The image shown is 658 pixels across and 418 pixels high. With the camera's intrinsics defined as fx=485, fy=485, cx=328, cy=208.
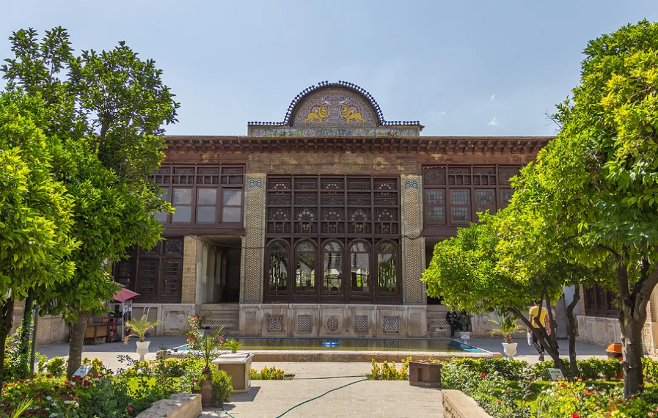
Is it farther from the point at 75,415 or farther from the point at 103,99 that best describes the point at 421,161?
the point at 75,415

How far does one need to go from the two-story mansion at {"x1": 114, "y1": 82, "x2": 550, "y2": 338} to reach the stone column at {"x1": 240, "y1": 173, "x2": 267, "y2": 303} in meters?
0.05

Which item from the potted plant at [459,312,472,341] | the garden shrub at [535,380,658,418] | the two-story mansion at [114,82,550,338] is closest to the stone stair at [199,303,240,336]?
the two-story mansion at [114,82,550,338]

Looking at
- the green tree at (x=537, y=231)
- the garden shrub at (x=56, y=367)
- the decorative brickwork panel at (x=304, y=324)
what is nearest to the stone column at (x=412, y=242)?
the decorative brickwork panel at (x=304, y=324)

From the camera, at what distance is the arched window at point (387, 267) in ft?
76.6

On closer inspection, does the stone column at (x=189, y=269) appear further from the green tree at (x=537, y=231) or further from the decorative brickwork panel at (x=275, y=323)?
the green tree at (x=537, y=231)

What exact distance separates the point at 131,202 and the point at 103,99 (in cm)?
286

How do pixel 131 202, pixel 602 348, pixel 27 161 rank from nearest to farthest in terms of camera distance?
pixel 27 161, pixel 131 202, pixel 602 348

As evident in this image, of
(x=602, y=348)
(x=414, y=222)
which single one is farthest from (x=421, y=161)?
(x=602, y=348)

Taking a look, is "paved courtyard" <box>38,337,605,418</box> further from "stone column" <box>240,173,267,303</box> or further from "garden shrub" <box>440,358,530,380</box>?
"stone column" <box>240,173,267,303</box>

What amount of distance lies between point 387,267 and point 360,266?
1.31m

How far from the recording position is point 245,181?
78.7 ft

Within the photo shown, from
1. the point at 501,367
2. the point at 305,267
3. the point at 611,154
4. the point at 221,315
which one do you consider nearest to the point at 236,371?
the point at 501,367

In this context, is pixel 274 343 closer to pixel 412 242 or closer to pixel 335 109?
pixel 412 242

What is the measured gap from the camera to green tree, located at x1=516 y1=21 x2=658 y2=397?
5.15 meters
